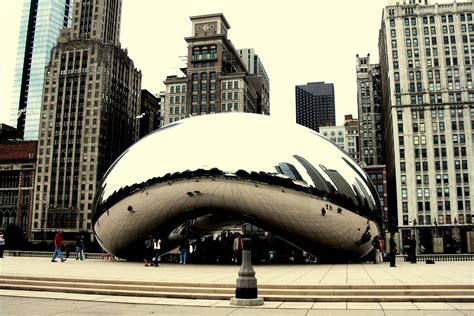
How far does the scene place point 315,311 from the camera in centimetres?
952

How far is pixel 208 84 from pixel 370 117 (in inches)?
2214

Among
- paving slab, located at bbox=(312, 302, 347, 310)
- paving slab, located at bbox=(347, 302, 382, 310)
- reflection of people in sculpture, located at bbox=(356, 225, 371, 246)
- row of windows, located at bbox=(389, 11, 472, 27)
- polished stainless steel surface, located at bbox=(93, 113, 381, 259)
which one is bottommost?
paving slab, located at bbox=(312, 302, 347, 310)

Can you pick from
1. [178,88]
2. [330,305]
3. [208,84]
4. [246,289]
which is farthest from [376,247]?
[178,88]

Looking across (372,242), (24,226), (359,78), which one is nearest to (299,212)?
(372,242)

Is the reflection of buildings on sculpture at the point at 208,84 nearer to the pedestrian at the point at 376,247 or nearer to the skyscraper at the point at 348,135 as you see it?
the skyscraper at the point at 348,135

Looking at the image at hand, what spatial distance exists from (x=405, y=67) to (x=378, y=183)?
25823 millimetres

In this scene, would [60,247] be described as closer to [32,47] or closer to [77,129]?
[77,129]

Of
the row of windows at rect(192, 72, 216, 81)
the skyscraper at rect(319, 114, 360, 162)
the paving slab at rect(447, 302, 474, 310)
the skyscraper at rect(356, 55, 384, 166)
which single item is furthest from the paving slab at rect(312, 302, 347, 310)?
the skyscraper at rect(319, 114, 360, 162)

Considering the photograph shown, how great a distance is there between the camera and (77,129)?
120 m

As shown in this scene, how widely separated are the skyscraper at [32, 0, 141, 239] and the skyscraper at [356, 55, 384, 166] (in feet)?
232

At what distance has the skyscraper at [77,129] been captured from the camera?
115375mm

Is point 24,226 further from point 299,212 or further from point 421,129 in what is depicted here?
point 299,212

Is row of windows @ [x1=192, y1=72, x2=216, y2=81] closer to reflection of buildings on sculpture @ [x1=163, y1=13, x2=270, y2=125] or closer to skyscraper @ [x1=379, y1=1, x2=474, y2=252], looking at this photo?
reflection of buildings on sculpture @ [x1=163, y1=13, x2=270, y2=125]

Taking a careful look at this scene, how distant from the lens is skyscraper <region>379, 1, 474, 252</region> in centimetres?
9269
